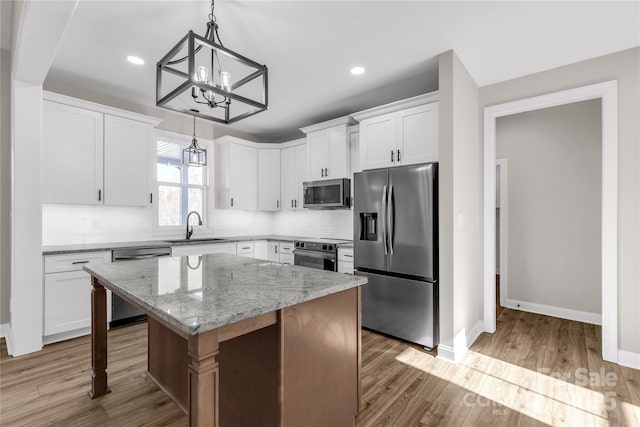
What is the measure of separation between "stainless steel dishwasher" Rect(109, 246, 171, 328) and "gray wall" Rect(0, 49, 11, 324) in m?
0.91

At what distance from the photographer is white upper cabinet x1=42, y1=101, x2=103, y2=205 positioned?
3174mm

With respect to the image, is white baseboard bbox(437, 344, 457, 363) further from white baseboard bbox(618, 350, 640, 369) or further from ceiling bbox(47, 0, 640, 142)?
ceiling bbox(47, 0, 640, 142)

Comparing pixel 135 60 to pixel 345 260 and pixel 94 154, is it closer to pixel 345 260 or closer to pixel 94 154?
pixel 94 154

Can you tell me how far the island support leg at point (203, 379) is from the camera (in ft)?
3.39

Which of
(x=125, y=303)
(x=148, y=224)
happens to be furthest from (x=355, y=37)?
(x=125, y=303)

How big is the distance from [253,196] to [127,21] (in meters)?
2.98

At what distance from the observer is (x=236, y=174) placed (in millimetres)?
4836

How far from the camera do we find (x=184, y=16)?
2.27 meters

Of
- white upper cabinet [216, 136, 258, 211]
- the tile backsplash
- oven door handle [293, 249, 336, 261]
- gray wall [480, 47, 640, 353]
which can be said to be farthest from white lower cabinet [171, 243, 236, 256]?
gray wall [480, 47, 640, 353]

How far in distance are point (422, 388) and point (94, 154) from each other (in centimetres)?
401

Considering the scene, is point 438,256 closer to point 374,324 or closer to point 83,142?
point 374,324

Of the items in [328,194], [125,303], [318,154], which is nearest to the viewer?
[125,303]

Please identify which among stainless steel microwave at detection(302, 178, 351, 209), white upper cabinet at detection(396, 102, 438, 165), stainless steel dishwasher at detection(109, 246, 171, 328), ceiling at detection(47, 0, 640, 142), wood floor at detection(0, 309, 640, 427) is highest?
ceiling at detection(47, 0, 640, 142)

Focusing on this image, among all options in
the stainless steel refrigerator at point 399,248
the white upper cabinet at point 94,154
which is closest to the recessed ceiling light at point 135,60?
the white upper cabinet at point 94,154
